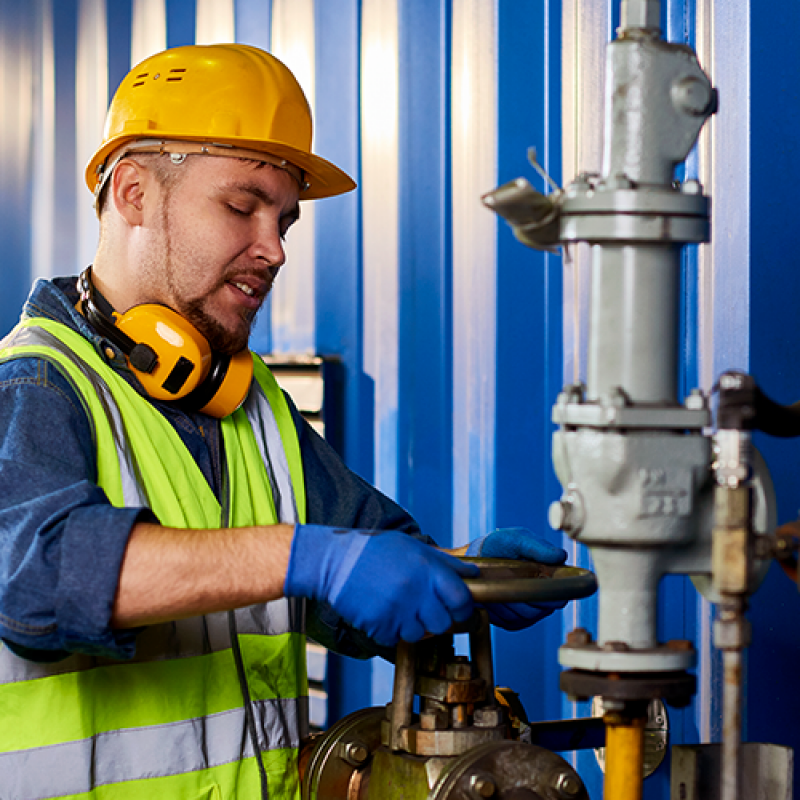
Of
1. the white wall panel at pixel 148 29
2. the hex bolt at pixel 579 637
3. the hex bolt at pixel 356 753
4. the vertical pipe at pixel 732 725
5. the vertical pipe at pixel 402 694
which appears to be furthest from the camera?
the white wall panel at pixel 148 29

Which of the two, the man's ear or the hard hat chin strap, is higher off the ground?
the hard hat chin strap

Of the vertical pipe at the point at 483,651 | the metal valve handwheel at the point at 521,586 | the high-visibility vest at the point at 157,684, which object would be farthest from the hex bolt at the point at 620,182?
the high-visibility vest at the point at 157,684

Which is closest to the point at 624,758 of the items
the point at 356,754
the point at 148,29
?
the point at 356,754

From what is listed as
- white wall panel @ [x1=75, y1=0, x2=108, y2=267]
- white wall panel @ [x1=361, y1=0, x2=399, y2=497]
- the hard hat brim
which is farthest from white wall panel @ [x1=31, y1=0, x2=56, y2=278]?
the hard hat brim

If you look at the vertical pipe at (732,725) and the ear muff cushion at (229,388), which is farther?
the ear muff cushion at (229,388)

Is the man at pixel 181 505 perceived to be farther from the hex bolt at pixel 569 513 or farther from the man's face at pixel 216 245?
the hex bolt at pixel 569 513

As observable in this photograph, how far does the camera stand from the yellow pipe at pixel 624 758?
1.14m

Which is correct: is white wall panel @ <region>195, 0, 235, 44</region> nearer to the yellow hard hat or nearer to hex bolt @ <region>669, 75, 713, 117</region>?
the yellow hard hat

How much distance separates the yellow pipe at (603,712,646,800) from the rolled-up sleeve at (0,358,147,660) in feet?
1.98

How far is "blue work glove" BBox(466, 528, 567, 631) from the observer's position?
5.68 ft

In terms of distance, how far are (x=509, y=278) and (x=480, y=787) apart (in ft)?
4.64

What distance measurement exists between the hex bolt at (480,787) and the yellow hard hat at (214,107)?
1.13 meters

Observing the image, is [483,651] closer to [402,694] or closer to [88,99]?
[402,694]

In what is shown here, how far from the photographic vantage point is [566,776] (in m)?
1.29
